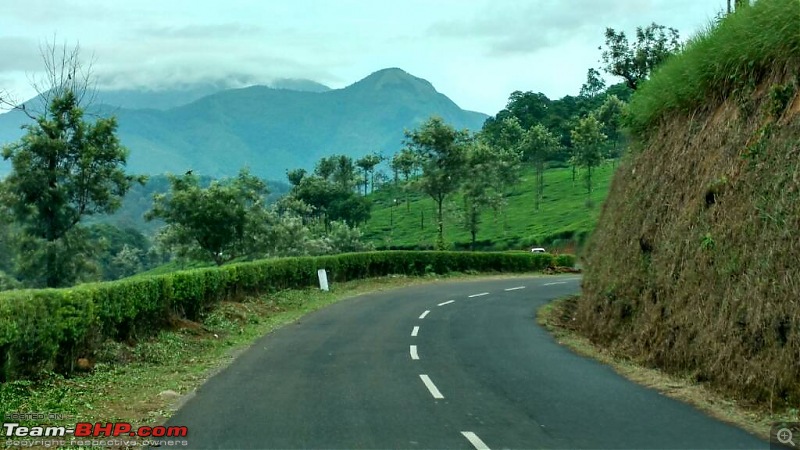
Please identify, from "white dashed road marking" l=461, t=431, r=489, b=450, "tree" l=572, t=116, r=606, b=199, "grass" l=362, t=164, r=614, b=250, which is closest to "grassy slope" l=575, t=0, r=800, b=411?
"white dashed road marking" l=461, t=431, r=489, b=450

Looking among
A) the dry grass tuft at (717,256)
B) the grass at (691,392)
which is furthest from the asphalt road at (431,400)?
the dry grass tuft at (717,256)

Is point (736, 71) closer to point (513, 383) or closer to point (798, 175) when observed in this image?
point (798, 175)

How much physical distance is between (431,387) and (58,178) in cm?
2922

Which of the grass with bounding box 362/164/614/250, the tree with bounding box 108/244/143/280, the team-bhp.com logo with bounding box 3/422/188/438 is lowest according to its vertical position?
the tree with bounding box 108/244/143/280

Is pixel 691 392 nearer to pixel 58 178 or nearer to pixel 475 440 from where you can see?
pixel 475 440

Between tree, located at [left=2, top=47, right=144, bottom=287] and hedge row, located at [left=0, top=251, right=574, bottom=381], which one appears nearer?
hedge row, located at [left=0, top=251, right=574, bottom=381]

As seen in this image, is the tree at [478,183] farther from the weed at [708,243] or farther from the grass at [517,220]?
the weed at [708,243]

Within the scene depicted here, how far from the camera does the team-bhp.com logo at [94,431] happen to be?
7.87m

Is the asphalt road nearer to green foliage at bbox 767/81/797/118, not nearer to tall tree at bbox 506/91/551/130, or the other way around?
green foliage at bbox 767/81/797/118

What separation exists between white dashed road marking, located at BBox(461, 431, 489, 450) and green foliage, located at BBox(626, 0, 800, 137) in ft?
28.0

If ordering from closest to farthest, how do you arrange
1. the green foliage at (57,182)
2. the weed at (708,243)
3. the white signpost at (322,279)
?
the weed at (708,243) → the white signpost at (322,279) → the green foliage at (57,182)

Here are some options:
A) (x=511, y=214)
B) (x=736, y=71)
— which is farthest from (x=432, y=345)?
(x=511, y=214)

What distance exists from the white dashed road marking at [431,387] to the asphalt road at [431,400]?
6 centimetres

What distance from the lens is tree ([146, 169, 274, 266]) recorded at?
4966cm
